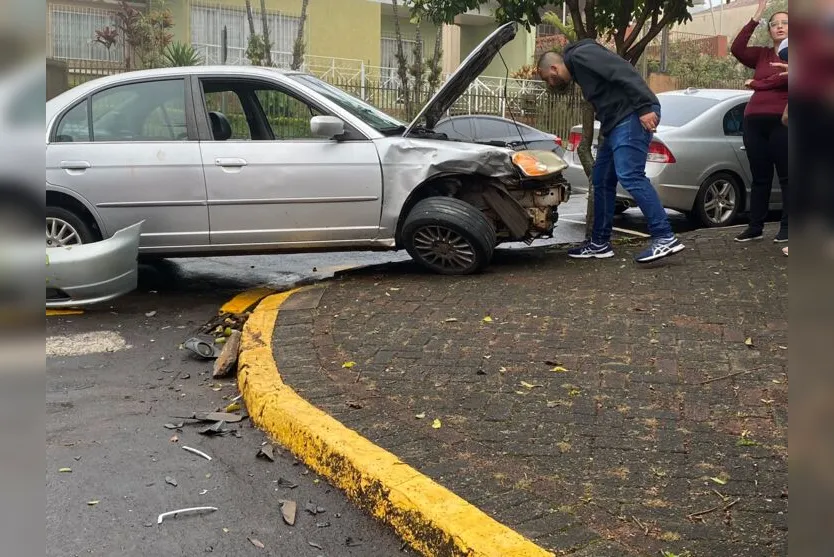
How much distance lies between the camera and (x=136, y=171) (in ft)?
20.4

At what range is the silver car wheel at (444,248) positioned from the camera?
6.33 meters

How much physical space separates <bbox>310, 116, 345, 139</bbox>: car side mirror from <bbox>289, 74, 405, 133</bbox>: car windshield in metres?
0.38

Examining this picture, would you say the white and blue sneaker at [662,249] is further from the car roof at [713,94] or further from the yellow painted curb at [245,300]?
the car roof at [713,94]

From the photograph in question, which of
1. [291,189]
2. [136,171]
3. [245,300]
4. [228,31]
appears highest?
[228,31]

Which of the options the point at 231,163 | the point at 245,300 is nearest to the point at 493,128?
the point at 231,163

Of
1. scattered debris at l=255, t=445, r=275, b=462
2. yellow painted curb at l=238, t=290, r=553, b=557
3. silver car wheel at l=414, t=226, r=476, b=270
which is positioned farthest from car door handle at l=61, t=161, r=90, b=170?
scattered debris at l=255, t=445, r=275, b=462

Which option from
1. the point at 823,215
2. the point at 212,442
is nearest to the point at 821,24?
the point at 823,215

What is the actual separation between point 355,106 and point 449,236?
142cm

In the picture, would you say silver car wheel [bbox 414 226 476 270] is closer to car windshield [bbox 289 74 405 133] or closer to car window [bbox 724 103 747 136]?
car windshield [bbox 289 74 405 133]

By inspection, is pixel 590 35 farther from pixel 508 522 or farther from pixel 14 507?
pixel 14 507

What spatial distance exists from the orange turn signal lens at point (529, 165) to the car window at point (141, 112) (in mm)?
2576

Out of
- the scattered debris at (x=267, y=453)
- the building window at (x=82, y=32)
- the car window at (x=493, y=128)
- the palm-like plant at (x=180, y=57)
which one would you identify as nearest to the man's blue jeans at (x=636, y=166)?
the scattered debris at (x=267, y=453)

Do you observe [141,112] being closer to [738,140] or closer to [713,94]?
[738,140]

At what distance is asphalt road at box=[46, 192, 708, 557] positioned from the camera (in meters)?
2.96
